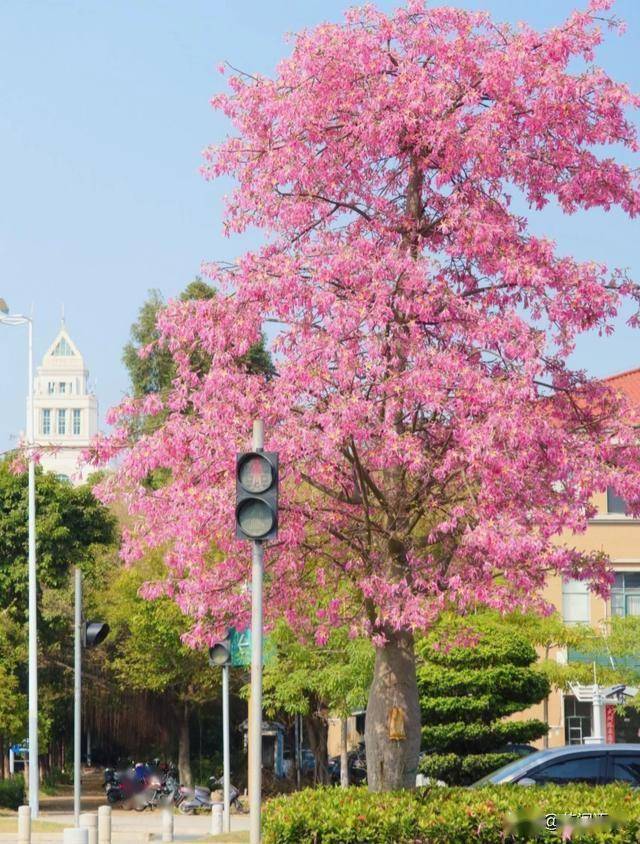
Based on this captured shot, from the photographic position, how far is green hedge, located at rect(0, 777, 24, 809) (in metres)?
40.6

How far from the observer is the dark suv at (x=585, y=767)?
1789 cm

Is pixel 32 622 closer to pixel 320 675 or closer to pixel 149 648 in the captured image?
pixel 320 675

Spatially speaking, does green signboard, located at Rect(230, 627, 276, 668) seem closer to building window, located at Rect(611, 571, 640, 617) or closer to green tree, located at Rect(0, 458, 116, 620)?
green tree, located at Rect(0, 458, 116, 620)

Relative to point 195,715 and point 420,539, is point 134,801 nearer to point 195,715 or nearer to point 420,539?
point 195,715

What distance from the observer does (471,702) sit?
31000mm

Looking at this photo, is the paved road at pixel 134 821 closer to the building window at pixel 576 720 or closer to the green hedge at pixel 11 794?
the green hedge at pixel 11 794

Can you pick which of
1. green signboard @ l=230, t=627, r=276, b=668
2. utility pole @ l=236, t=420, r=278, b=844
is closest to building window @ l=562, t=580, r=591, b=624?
green signboard @ l=230, t=627, r=276, b=668

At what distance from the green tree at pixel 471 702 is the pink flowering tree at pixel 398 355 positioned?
13.8 m

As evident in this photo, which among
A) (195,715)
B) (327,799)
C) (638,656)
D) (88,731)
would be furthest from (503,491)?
(88,731)

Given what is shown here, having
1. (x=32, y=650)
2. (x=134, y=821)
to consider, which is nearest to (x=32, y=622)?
(x=32, y=650)

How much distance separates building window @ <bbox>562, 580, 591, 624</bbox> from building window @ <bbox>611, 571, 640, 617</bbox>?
1007 millimetres

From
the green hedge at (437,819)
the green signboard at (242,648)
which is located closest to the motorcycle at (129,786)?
the green signboard at (242,648)

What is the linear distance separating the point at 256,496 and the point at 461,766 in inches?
782

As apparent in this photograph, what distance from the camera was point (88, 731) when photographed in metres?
63.5
